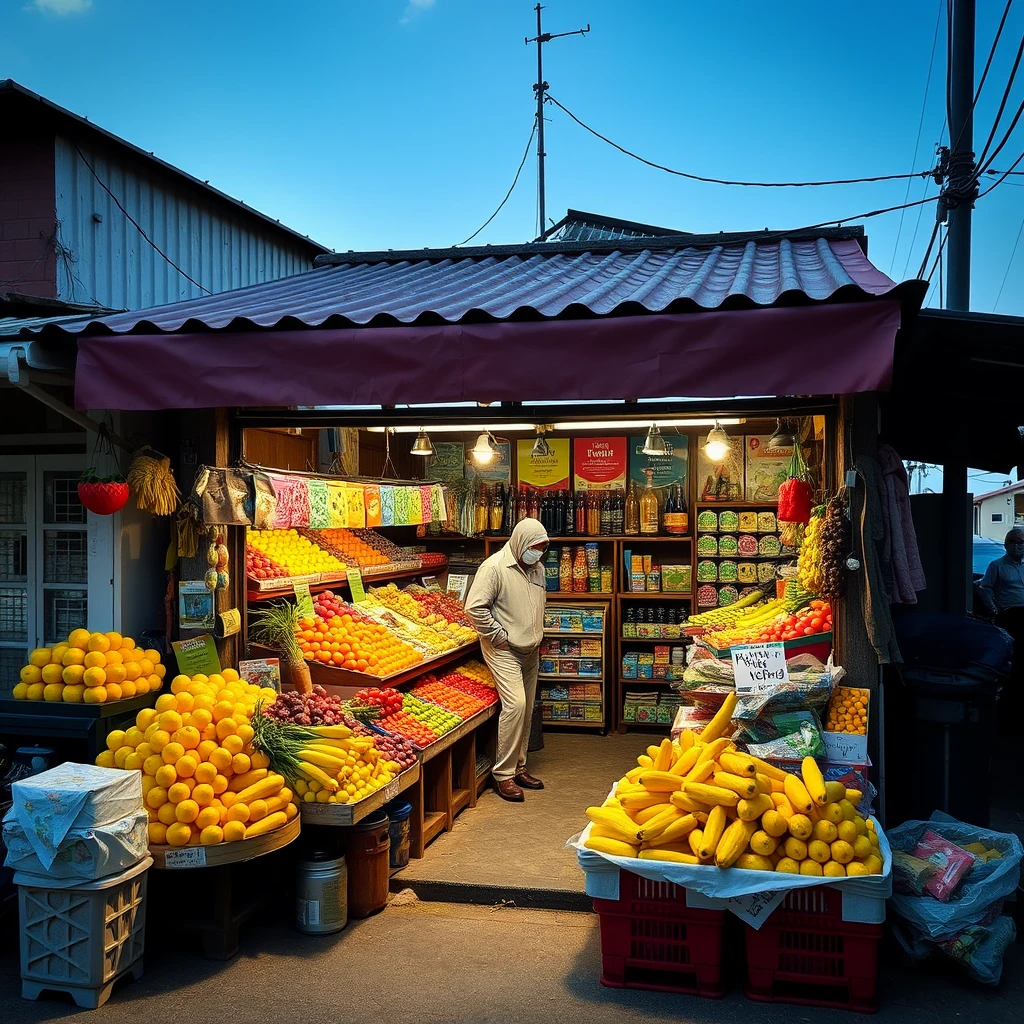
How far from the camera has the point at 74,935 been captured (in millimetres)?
4027

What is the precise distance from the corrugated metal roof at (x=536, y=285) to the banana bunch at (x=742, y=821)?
230cm

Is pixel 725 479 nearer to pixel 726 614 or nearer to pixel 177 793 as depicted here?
pixel 726 614

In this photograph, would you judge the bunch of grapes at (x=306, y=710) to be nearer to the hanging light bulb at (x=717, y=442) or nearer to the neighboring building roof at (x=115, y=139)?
the hanging light bulb at (x=717, y=442)

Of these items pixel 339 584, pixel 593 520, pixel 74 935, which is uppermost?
pixel 593 520

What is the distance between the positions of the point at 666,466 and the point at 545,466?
1.34 meters

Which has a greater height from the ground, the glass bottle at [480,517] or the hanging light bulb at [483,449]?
the hanging light bulb at [483,449]

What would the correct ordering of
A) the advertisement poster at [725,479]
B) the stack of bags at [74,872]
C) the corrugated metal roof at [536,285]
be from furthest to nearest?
the advertisement poster at [725,479] → the corrugated metal roof at [536,285] → the stack of bags at [74,872]

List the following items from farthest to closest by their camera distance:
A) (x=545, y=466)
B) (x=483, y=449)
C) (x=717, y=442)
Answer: (x=545, y=466) < (x=483, y=449) < (x=717, y=442)

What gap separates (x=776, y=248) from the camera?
24.2ft

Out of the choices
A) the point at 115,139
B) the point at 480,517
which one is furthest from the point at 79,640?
the point at 115,139

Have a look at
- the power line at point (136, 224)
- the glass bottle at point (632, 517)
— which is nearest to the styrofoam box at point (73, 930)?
the glass bottle at point (632, 517)

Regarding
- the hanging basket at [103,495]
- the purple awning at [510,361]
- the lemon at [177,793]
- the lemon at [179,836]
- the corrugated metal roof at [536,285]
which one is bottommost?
the lemon at [179,836]

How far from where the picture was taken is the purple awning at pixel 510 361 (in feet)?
13.7

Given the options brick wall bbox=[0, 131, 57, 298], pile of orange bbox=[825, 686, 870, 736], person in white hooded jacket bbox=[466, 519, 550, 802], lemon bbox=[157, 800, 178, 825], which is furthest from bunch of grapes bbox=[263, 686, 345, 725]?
brick wall bbox=[0, 131, 57, 298]
